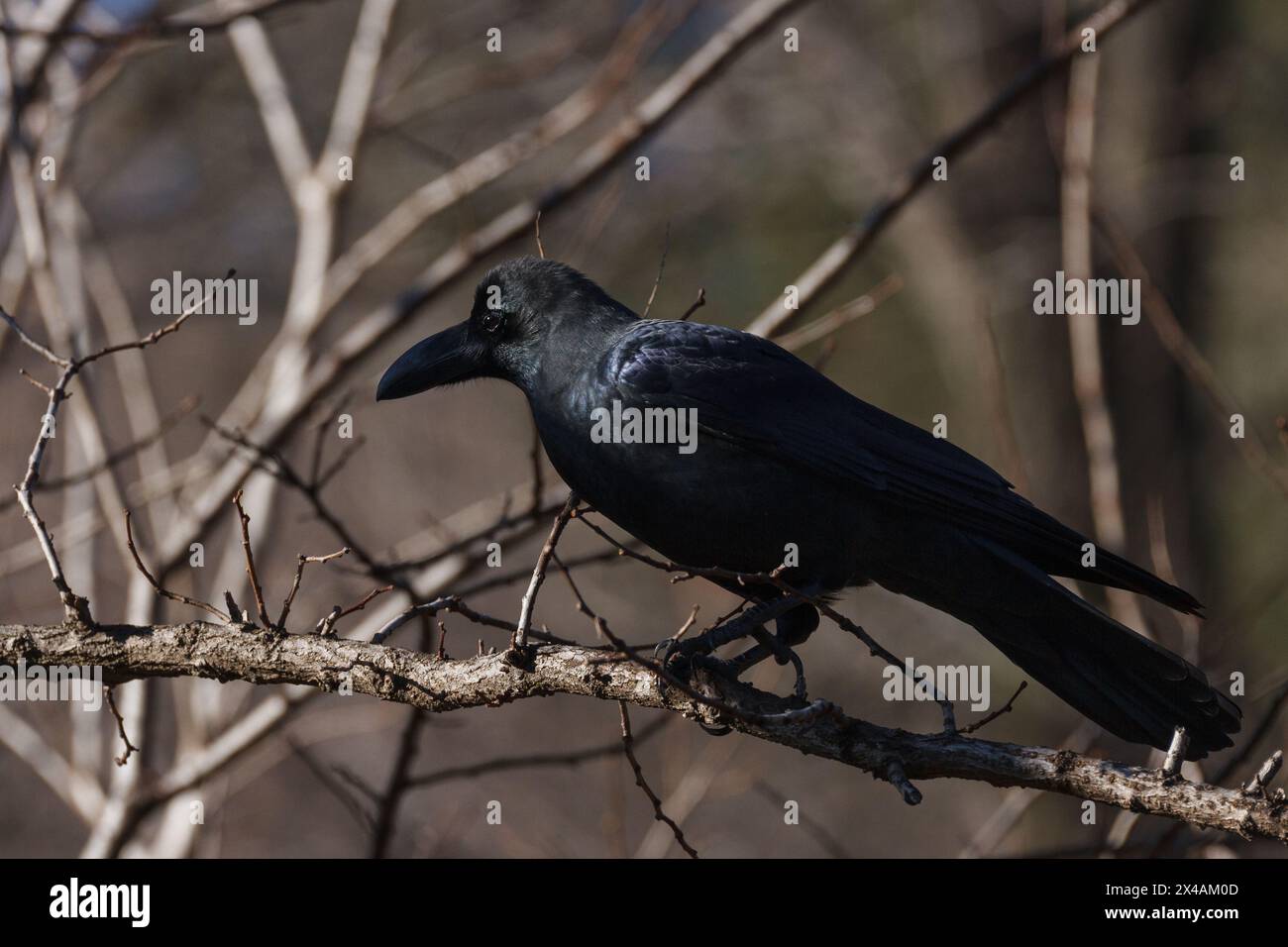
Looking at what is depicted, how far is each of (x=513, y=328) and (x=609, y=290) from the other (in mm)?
6645

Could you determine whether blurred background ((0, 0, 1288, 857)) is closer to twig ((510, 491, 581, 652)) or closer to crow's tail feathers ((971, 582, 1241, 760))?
crow's tail feathers ((971, 582, 1241, 760))

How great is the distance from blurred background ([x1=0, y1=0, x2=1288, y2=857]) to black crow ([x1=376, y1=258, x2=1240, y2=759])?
59cm

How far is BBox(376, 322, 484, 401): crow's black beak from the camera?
13.4 feet

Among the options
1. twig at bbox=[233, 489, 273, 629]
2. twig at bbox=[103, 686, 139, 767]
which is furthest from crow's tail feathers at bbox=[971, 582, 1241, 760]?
twig at bbox=[103, 686, 139, 767]

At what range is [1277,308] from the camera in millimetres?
10977

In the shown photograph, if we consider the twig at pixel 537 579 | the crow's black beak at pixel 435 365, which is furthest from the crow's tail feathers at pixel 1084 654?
the crow's black beak at pixel 435 365

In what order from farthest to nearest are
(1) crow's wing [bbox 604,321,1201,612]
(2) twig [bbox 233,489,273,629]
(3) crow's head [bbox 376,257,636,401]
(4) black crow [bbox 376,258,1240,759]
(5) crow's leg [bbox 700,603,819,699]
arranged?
(3) crow's head [bbox 376,257,636,401], (1) crow's wing [bbox 604,321,1201,612], (4) black crow [bbox 376,258,1240,759], (5) crow's leg [bbox 700,603,819,699], (2) twig [bbox 233,489,273,629]

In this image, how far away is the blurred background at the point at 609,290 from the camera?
17.8ft

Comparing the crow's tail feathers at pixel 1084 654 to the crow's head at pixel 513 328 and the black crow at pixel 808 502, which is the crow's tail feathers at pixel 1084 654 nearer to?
the black crow at pixel 808 502

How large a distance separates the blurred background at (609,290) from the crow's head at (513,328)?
583 mm

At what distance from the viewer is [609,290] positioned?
1067cm
